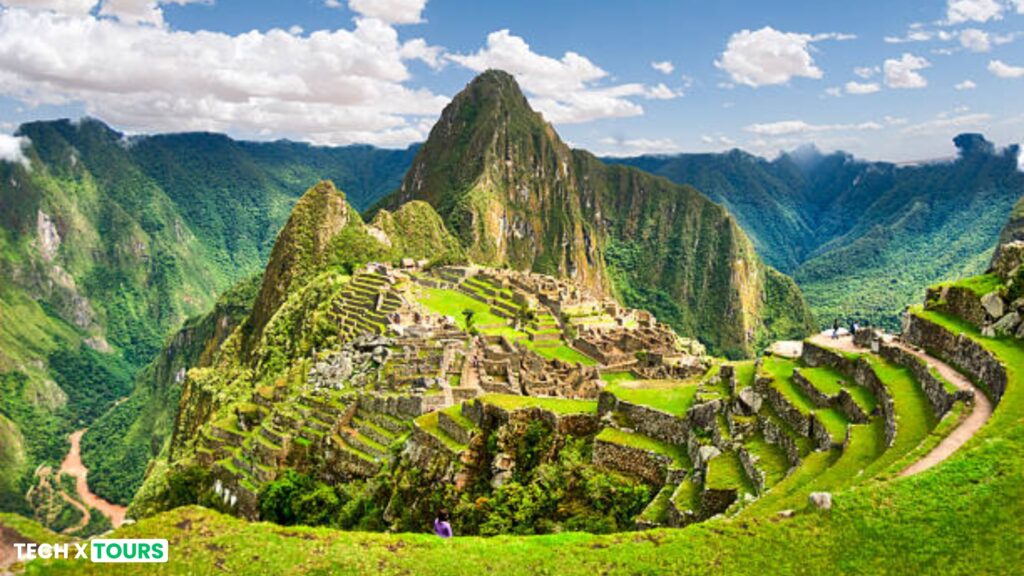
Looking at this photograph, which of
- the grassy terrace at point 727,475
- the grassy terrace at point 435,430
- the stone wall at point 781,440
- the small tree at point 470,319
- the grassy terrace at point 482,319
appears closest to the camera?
the grassy terrace at point 727,475

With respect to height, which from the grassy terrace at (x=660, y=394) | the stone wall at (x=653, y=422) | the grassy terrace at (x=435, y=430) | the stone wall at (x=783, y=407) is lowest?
the grassy terrace at (x=435, y=430)

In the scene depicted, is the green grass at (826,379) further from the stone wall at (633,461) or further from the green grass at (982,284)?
the stone wall at (633,461)

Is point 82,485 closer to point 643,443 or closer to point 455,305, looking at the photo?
point 455,305

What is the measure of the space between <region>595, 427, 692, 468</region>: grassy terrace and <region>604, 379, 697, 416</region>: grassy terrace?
1.13 m

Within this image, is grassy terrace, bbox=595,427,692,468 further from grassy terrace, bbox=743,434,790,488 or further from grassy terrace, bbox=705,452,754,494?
grassy terrace, bbox=743,434,790,488

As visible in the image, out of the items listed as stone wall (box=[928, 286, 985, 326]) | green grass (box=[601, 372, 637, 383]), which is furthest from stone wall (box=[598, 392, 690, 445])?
green grass (box=[601, 372, 637, 383])

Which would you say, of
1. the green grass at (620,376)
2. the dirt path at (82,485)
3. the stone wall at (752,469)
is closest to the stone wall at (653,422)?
the stone wall at (752,469)

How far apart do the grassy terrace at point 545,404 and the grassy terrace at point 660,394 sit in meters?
1.13

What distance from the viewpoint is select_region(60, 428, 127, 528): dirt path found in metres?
122

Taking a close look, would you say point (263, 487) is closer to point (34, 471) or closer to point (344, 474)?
point (344, 474)

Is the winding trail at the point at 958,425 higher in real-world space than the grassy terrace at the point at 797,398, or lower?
higher

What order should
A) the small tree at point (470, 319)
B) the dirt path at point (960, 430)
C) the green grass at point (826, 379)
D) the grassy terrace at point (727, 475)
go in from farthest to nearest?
1. the small tree at point (470, 319)
2. the green grass at point (826, 379)
3. the grassy terrace at point (727, 475)
4. the dirt path at point (960, 430)

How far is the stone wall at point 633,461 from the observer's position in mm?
20016

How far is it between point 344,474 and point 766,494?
19499 millimetres
